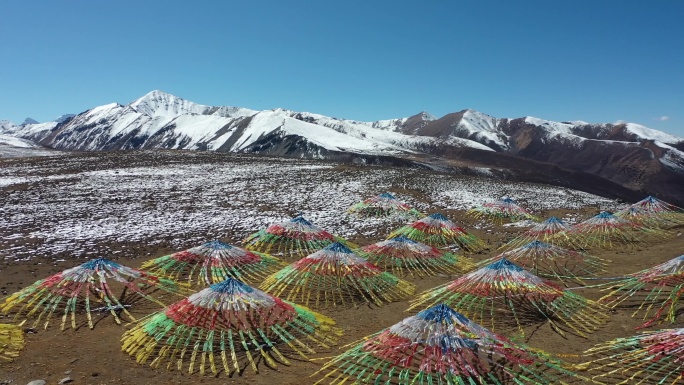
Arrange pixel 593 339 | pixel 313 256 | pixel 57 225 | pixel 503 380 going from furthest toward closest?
1. pixel 57 225
2. pixel 313 256
3. pixel 593 339
4. pixel 503 380

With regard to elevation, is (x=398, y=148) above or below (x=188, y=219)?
above

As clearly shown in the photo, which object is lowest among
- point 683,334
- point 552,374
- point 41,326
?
point 41,326

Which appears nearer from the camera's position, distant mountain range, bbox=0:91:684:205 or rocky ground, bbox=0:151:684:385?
rocky ground, bbox=0:151:684:385

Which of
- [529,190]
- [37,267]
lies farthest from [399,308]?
[529,190]

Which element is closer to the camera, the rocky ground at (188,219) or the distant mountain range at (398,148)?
the rocky ground at (188,219)

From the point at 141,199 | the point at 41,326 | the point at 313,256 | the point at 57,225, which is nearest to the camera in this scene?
the point at 41,326

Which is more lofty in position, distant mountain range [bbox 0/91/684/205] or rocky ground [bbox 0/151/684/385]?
distant mountain range [bbox 0/91/684/205]

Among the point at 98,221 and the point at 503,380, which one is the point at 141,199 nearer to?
the point at 98,221

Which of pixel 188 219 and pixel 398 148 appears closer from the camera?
pixel 188 219
